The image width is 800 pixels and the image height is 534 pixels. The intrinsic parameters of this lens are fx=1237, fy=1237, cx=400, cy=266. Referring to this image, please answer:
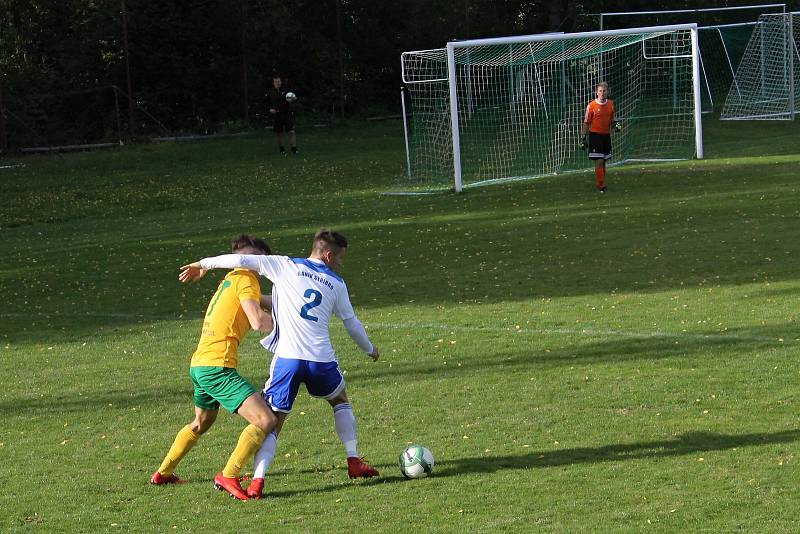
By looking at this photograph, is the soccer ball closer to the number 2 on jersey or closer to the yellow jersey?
the number 2 on jersey

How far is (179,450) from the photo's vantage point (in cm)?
764

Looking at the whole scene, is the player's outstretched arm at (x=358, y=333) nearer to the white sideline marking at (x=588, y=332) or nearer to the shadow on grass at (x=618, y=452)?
the shadow on grass at (x=618, y=452)

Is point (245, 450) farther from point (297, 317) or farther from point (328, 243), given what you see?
point (328, 243)

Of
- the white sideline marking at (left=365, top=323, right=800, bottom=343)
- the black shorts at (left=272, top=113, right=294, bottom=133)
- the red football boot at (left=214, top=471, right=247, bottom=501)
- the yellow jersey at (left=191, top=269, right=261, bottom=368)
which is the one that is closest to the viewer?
the red football boot at (left=214, top=471, right=247, bottom=501)

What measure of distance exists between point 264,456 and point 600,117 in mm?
15653

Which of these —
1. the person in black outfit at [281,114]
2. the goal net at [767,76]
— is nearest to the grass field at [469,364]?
A: the person in black outfit at [281,114]

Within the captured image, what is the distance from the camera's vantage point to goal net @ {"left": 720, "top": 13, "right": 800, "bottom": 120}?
36.0 m

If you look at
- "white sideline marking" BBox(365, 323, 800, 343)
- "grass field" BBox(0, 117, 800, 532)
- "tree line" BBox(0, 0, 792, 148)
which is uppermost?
"tree line" BBox(0, 0, 792, 148)

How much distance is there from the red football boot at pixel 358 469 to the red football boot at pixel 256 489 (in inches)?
22.7

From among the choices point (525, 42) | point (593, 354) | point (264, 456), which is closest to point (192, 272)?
point (264, 456)

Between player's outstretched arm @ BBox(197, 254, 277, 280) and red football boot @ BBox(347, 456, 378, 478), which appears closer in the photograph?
player's outstretched arm @ BBox(197, 254, 277, 280)

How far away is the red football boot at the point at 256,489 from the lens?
727 centimetres

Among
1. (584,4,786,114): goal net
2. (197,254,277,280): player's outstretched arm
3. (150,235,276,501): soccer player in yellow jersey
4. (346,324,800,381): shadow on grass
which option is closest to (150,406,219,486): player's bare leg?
(150,235,276,501): soccer player in yellow jersey

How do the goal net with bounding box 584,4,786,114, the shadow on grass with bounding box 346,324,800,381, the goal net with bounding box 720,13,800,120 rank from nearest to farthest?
the shadow on grass with bounding box 346,324,800,381 → the goal net with bounding box 720,13,800,120 → the goal net with bounding box 584,4,786,114
